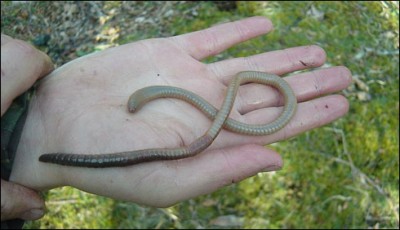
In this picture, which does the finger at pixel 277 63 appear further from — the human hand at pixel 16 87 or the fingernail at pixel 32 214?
the fingernail at pixel 32 214

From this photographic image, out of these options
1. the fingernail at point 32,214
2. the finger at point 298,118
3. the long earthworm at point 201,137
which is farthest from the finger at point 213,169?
the fingernail at point 32,214

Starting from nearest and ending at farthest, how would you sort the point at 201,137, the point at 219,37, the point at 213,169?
the point at 213,169, the point at 201,137, the point at 219,37

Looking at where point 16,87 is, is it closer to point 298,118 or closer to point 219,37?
point 219,37

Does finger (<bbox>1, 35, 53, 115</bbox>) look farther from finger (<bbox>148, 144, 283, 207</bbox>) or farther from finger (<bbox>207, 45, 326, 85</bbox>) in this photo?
finger (<bbox>207, 45, 326, 85</bbox>)

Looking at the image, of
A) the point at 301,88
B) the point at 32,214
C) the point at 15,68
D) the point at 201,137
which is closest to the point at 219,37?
the point at 301,88

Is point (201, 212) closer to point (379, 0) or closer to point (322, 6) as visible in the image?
point (322, 6)
